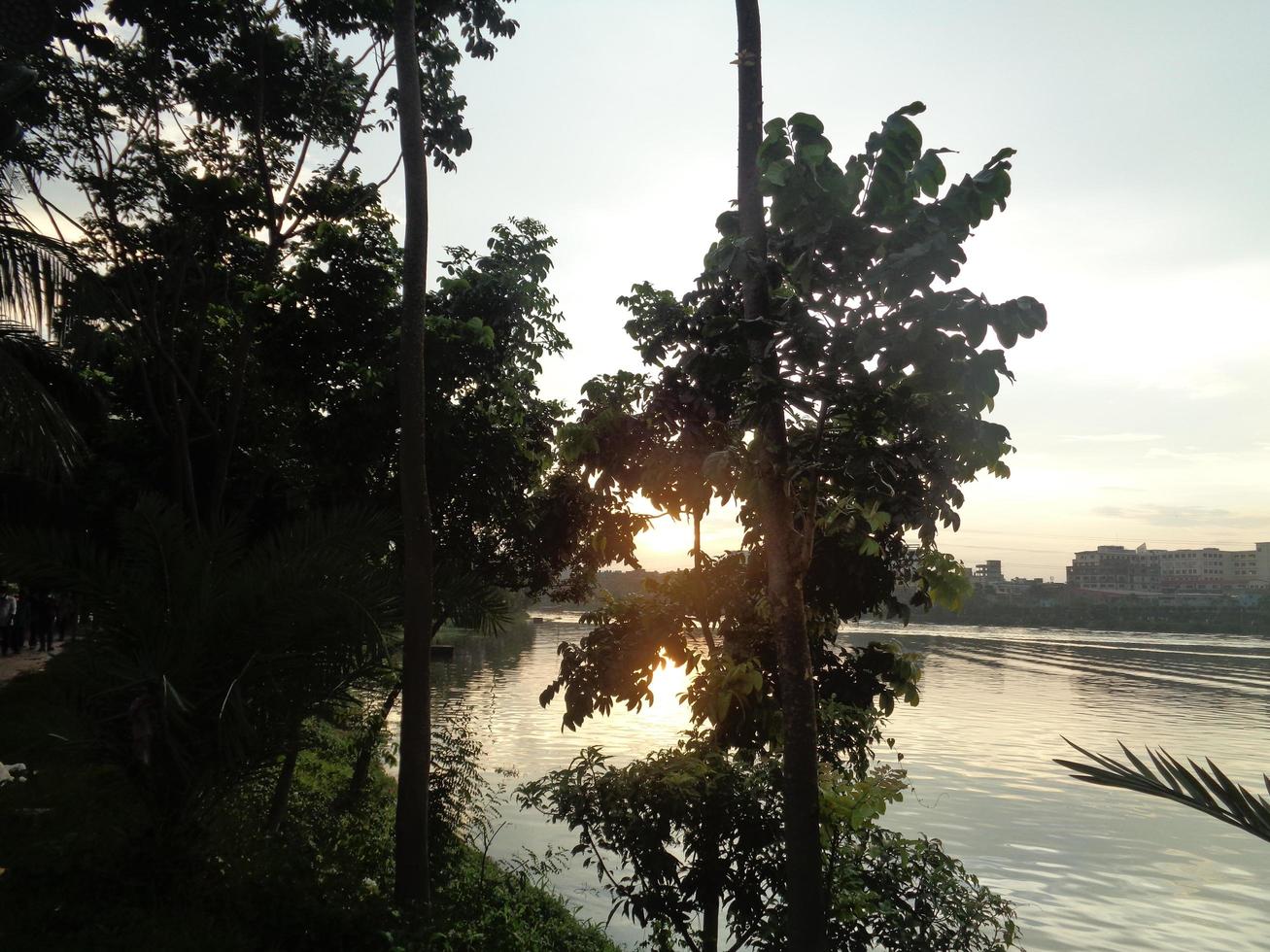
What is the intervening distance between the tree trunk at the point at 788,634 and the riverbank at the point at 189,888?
9.49 feet

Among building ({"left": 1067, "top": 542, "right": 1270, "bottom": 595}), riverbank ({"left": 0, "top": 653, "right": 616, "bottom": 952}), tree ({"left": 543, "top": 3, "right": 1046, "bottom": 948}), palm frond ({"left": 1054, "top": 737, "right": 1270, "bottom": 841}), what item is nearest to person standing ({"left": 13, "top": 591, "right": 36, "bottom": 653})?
riverbank ({"left": 0, "top": 653, "right": 616, "bottom": 952})

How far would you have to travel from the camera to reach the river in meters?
13.6

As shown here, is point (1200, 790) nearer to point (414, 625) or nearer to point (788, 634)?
point (788, 634)

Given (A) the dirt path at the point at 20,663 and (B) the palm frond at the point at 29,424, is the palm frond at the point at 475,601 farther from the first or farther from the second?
(A) the dirt path at the point at 20,663

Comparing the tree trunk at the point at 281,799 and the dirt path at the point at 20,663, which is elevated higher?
the dirt path at the point at 20,663

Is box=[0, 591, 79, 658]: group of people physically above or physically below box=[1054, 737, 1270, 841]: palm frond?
below

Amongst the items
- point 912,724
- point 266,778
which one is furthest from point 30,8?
point 912,724

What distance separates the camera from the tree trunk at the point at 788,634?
5.86m

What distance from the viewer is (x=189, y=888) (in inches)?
279

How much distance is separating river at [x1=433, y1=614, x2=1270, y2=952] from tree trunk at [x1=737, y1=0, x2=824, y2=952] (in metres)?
1.72

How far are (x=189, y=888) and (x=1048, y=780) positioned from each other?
2252 cm

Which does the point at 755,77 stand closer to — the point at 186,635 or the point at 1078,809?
the point at 186,635

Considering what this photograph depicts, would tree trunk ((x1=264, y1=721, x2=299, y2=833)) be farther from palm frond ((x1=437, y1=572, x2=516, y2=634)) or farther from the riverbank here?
palm frond ((x1=437, y1=572, x2=516, y2=634))

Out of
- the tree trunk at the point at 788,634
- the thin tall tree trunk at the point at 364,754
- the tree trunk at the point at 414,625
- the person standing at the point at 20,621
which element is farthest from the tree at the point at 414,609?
the person standing at the point at 20,621
